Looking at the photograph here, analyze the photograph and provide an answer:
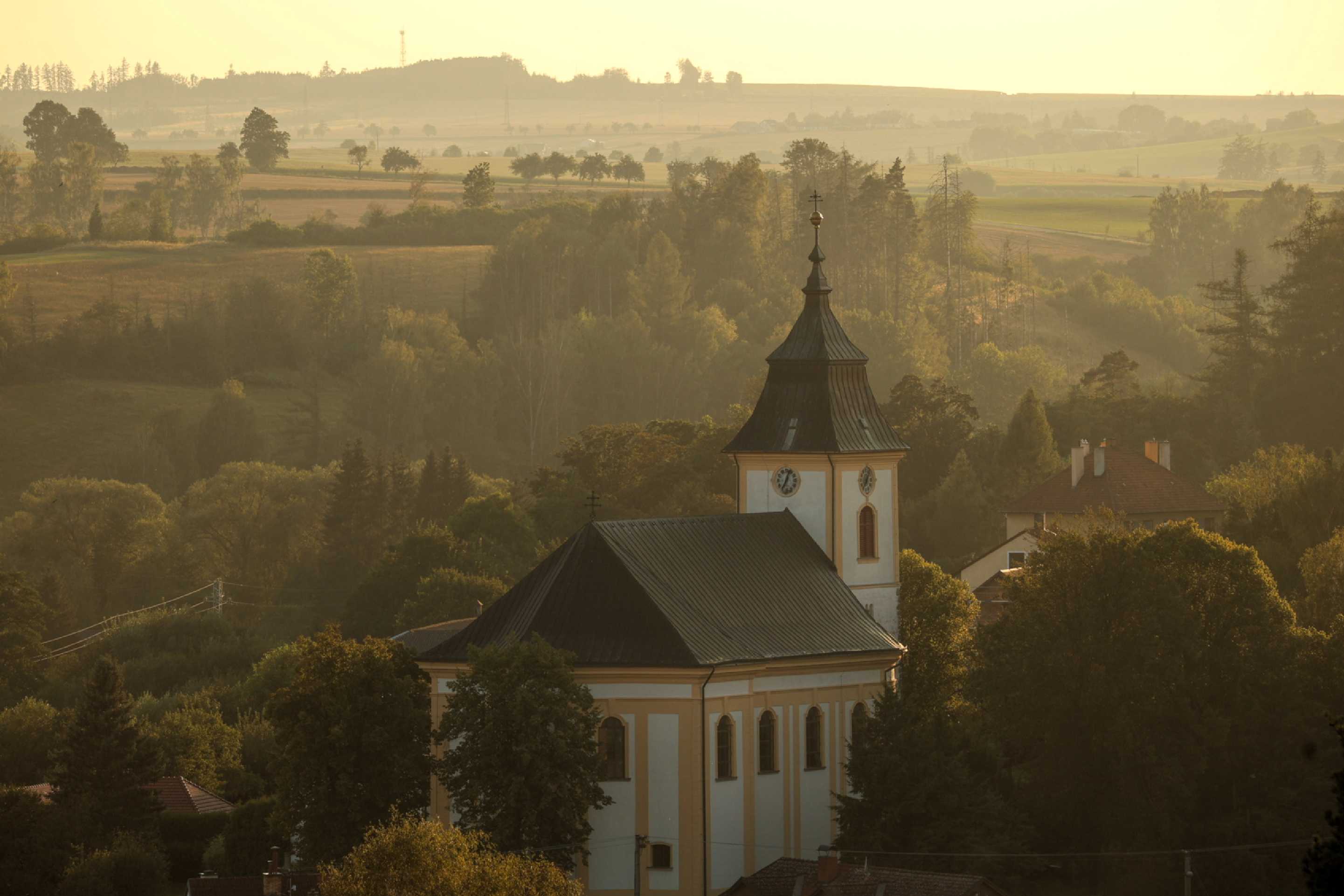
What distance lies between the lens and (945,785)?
58.7 m

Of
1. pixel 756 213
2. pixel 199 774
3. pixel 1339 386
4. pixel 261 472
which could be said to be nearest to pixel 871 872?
pixel 199 774

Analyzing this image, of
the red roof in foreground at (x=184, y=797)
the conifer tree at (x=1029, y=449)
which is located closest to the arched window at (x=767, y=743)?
the red roof in foreground at (x=184, y=797)

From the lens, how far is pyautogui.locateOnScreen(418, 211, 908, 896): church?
5766cm

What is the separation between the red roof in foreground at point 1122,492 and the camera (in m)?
93.3

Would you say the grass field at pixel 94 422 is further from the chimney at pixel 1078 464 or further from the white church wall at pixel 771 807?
the white church wall at pixel 771 807

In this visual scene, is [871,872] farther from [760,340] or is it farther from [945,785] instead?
[760,340]

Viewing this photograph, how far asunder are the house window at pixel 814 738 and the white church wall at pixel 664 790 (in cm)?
452

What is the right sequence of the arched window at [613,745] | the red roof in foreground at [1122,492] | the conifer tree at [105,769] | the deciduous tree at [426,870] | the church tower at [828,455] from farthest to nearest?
the red roof in foreground at [1122,492], the conifer tree at [105,769], the church tower at [828,455], the arched window at [613,745], the deciduous tree at [426,870]

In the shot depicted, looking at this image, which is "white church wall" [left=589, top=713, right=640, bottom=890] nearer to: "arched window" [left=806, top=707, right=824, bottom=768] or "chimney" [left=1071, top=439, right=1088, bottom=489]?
"arched window" [left=806, top=707, right=824, bottom=768]

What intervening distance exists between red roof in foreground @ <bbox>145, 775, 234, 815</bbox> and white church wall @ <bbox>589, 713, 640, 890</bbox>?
18218 mm

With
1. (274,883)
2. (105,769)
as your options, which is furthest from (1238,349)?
(274,883)

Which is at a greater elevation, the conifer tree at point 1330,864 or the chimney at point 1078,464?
the conifer tree at point 1330,864

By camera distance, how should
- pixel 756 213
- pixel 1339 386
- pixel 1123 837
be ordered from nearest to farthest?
pixel 1123 837, pixel 1339 386, pixel 756 213

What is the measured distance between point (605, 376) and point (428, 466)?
26.7m
